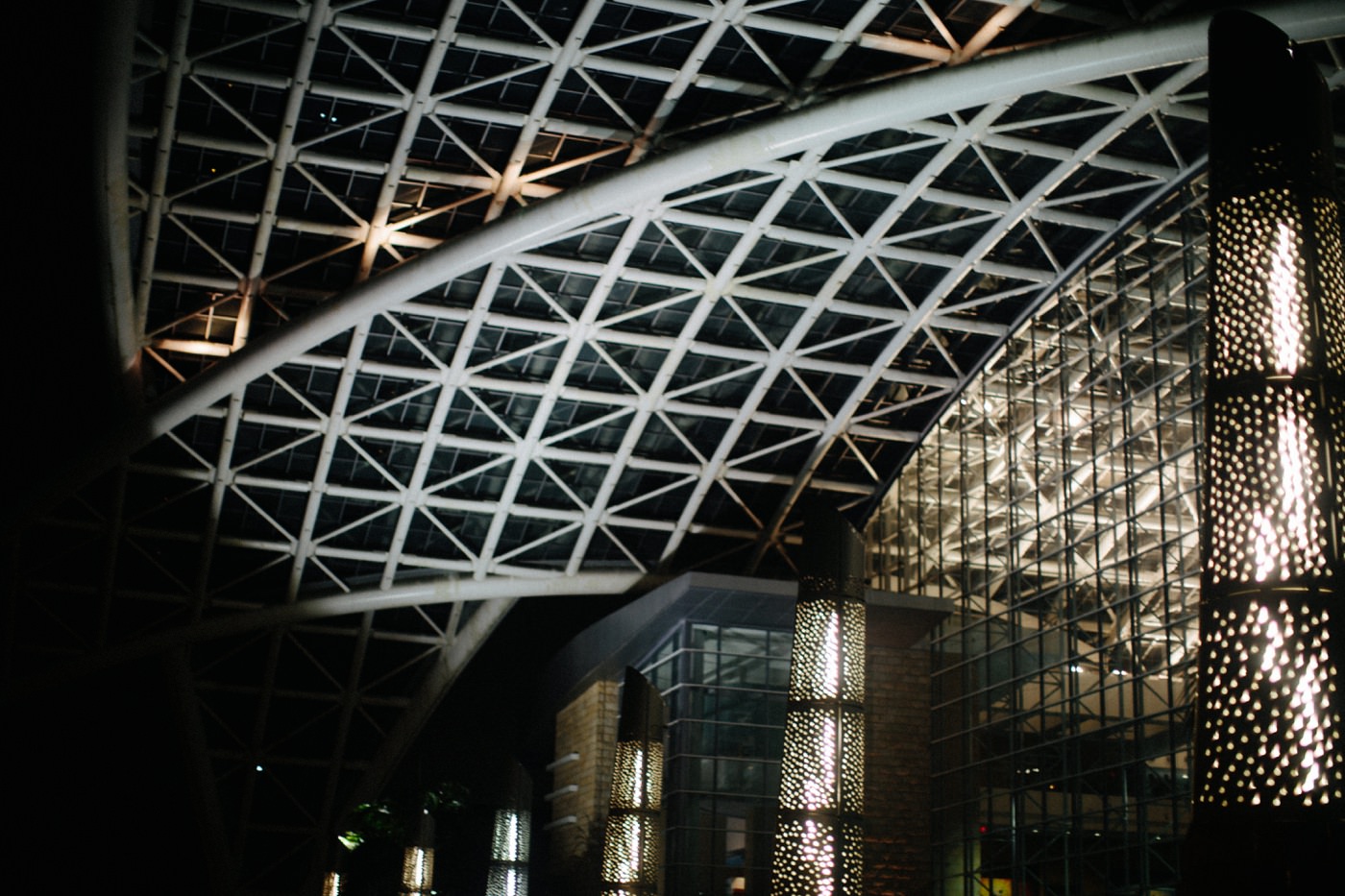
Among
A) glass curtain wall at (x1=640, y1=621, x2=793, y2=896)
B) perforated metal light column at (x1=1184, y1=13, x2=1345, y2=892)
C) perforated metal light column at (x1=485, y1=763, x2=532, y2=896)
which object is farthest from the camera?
perforated metal light column at (x1=485, y1=763, x2=532, y2=896)

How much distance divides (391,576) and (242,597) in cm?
476

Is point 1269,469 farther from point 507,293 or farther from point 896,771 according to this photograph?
point 896,771

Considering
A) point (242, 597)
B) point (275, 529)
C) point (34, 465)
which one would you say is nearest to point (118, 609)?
point (242, 597)

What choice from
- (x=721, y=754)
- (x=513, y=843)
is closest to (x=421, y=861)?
(x=513, y=843)

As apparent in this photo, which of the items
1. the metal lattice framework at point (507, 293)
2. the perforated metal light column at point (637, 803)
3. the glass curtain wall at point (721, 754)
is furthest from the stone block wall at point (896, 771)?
the perforated metal light column at point (637, 803)

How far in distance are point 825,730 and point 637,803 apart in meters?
6.82

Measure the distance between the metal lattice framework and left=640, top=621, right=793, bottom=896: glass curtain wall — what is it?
5.59 metres

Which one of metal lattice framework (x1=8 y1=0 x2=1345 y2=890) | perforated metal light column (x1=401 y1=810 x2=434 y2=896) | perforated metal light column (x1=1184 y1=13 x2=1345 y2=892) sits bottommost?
perforated metal light column (x1=401 y1=810 x2=434 y2=896)

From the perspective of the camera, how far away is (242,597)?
134 feet

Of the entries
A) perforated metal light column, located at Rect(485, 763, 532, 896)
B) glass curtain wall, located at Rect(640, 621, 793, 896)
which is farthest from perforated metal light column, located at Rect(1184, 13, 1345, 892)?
perforated metal light column, located at Rect(485, 763, 532, 896)

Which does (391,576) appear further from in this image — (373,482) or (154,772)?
(154,772)

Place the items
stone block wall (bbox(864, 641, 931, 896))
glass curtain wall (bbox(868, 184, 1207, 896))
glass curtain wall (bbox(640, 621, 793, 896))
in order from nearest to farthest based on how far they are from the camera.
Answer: glass curtain wall (bbox(868, 184, 1207, 896)) → glass curtain wall (bbox(640, 621, 793, 896)) → stone block wall (bbox(864, 641, 931, 896))

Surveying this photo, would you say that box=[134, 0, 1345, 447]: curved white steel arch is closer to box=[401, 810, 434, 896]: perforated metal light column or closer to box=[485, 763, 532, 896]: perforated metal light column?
box=[401, 810, 434, 896]: perforated metal light column

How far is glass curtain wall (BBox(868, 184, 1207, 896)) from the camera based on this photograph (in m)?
27.3
